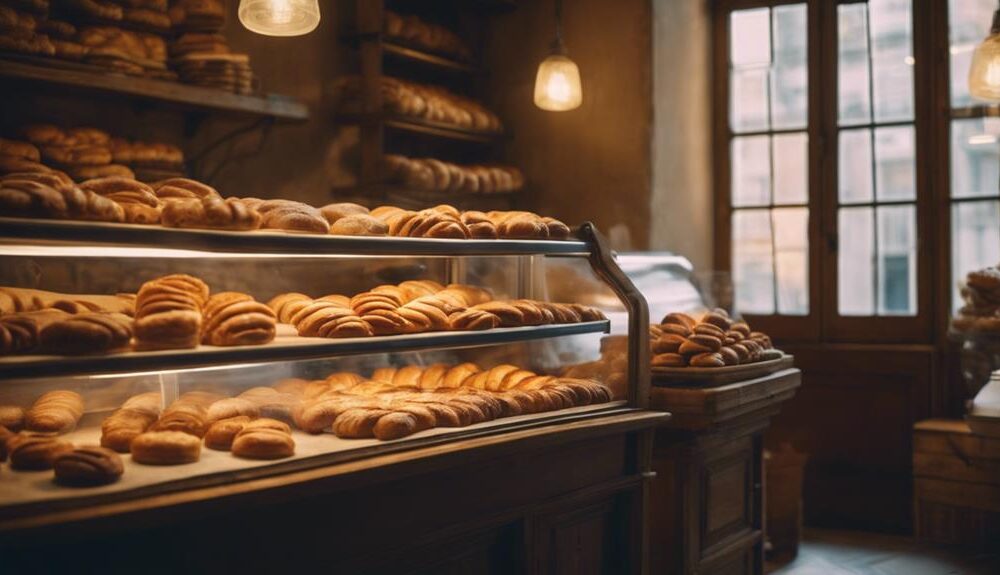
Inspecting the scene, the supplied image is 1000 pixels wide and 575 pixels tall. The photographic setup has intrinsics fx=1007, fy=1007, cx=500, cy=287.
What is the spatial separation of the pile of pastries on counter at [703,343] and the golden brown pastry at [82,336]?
2.10 meters

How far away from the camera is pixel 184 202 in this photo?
7.68ft

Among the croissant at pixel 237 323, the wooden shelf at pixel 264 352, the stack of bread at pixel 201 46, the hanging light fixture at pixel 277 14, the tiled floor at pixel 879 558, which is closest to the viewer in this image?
the wooden shelf at pixel 264 352

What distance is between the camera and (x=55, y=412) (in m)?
2.52

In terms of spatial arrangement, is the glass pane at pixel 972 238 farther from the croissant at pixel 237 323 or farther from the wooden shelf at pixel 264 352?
the croissant at pixel 237 323

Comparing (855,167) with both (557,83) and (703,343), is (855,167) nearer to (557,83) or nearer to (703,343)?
(557,83)

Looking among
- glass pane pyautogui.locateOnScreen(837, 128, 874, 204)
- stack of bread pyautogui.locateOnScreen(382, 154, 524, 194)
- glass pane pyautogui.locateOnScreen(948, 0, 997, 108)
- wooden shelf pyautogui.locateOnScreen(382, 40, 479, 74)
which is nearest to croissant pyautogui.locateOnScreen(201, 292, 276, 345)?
stack of bread pyautogui.locateOnScreen(382, 154, 524, 194)

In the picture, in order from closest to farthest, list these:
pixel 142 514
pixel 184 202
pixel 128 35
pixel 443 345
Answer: pixel 142 514, pixel 184 202, pixel 443 345, pixel 128 35

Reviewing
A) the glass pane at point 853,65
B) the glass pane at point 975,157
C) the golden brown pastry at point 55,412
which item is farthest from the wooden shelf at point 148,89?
the glass pane at point 975,157


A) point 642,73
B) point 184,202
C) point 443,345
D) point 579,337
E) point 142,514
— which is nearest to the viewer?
point 142,514

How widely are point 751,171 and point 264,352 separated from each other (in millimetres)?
4316

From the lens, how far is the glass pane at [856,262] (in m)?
5.76

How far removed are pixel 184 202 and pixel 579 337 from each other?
1509 mm

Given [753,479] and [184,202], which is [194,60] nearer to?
[184,202]

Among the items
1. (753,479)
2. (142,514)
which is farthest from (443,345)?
(753,479)
